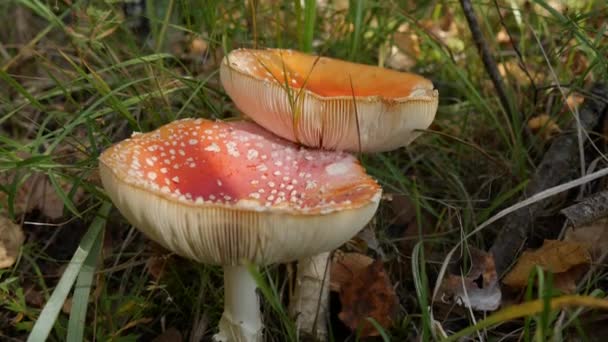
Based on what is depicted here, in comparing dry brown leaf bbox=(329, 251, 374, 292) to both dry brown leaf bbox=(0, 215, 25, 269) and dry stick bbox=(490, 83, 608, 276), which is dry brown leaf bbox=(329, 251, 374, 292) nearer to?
dry stick bbox=(490, 83, 608, 276)

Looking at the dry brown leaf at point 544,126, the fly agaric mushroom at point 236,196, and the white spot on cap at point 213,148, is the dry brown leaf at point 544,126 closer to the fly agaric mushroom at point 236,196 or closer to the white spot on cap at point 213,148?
the fly agaric mushroom at point 236,196

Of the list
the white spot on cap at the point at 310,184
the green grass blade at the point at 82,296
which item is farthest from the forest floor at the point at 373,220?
the white spot on cap at the point at 310,184

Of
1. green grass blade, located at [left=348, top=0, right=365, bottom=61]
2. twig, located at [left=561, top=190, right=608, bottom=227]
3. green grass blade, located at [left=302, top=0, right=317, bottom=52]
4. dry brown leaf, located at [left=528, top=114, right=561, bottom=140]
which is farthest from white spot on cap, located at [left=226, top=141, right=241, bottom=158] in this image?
dry brown leaf, located at [left=528, top=114, right=561, bottom=140]

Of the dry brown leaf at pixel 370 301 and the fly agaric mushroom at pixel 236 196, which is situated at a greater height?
the fly agaric mushroom at pixel 236 196

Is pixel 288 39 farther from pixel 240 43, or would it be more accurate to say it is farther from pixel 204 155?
pixel 204 155

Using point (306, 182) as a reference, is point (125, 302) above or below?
below

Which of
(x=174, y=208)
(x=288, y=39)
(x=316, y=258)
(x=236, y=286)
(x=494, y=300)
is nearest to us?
(x=174, y=208)

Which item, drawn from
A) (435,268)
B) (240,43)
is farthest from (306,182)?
(240,43)
